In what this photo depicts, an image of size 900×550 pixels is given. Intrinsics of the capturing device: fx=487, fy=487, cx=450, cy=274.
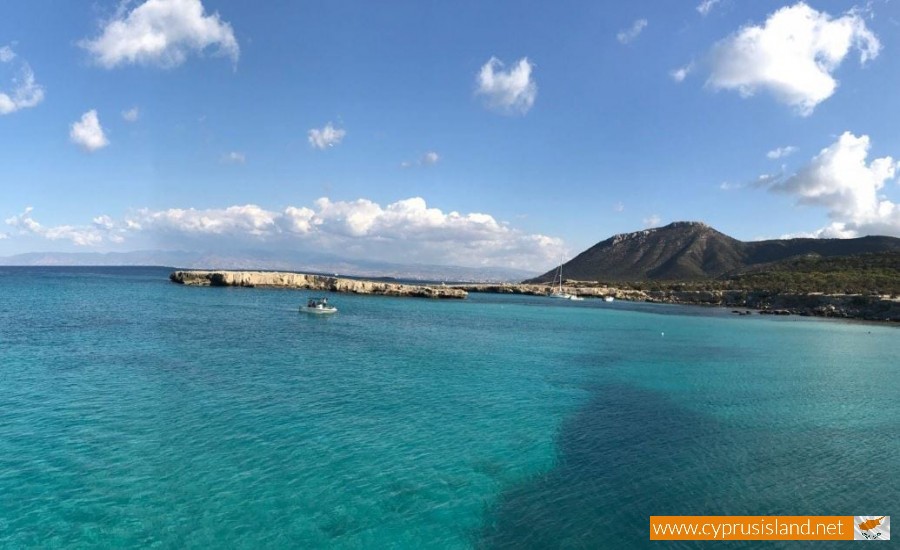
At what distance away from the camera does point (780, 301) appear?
104125mm

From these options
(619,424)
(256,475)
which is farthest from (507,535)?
(619,424)

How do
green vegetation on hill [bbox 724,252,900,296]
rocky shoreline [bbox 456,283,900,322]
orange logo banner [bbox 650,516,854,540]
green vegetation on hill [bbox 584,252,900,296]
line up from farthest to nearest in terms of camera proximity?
green vegetation on hill [bbox 584,252,900,296] → green vegetation on hill [bbox 724,252,900,296] → rocky shoreline [bbox 456,283,900,322] → orange logo banner [bbox 650,516,854,540]

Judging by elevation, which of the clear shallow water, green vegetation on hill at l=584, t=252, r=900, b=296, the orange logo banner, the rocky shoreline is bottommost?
the orange logo banner

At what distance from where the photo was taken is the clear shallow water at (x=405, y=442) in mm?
12766

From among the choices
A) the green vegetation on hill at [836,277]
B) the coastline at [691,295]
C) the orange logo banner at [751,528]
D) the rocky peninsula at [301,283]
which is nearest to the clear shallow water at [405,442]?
the orange logo banner at [751,528]

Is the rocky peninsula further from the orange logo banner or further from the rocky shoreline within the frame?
the orange logo banner

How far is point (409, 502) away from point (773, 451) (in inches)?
575

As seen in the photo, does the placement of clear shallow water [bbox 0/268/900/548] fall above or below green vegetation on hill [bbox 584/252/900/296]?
below

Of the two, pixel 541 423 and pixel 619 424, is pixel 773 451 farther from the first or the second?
pixel 541 423

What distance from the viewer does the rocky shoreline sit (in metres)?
87.1

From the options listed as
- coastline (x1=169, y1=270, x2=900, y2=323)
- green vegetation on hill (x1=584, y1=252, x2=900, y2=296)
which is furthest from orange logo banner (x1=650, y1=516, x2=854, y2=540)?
green vegetation on hill (x1=584, y1=252, x2=900, y2=296)

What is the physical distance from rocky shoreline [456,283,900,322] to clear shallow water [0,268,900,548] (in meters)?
63.9

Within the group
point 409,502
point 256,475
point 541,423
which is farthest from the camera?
point 541,423

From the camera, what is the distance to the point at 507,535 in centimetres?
1248
